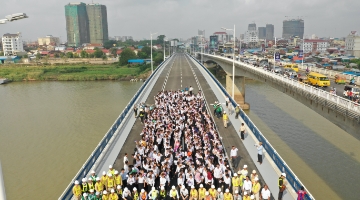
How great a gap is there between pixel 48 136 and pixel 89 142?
179 inches

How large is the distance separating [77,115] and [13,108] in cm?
1146

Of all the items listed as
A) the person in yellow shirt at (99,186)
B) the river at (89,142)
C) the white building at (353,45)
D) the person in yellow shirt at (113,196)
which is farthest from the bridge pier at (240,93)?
the white building at (353,45)

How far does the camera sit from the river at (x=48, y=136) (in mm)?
18380

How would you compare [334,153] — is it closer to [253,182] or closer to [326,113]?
[326,113]

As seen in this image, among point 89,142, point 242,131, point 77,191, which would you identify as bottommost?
point 89,142

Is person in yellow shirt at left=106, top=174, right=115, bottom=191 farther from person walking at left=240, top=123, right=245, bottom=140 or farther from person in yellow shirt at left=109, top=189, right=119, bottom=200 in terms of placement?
person walking at left=240, top=123, right=245, bottom=140

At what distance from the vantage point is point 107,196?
9.41 m

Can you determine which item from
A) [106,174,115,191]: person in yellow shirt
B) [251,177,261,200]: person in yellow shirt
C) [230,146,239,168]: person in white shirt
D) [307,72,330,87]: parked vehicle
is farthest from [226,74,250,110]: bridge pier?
[106,174,115,191]: person in yellow shirt

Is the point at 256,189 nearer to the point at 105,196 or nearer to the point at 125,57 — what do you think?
the point at 105,196

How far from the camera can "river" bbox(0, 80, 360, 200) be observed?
17.7m

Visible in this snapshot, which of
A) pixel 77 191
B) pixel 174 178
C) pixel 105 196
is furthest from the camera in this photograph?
pixel 174 178

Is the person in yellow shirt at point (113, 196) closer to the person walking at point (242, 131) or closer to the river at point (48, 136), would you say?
the person walking at point (242, 131)

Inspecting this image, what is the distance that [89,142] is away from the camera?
24.5 m

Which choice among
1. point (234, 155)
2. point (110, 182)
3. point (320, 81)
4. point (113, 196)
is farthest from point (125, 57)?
point (113, 196)
